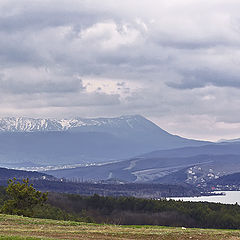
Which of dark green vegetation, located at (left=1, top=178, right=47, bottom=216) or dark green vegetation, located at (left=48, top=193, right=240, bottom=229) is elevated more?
dark green vegetation, located at (left=1, top=178, right=47, bottom=216)

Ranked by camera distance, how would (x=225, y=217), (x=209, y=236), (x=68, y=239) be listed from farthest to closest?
(x=225, y=217), (x=209, y=236), (x=68, y=239)

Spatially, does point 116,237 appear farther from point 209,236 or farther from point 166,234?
point 209,236

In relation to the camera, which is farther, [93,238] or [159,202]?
[159,202]

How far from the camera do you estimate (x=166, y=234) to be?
139ft

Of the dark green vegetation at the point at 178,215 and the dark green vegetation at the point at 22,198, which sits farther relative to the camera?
the dark green vegetation at the point at 178,215

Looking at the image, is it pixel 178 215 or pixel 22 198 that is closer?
pixel 22 198

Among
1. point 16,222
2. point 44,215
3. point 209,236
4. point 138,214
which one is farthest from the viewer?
point 138,214

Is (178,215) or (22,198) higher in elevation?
(22,198)

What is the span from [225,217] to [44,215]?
253ft

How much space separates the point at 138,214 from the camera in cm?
19112

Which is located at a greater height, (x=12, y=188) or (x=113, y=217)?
(x=12, y=188)

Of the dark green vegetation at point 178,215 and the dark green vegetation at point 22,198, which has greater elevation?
the dark green vegetation at point 22,198

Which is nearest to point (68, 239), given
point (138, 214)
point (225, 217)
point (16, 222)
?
point (16, 222)

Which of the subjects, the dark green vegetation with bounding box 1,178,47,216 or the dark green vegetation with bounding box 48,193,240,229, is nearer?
the dark green vegetation with bounding box 1,178,47,216
